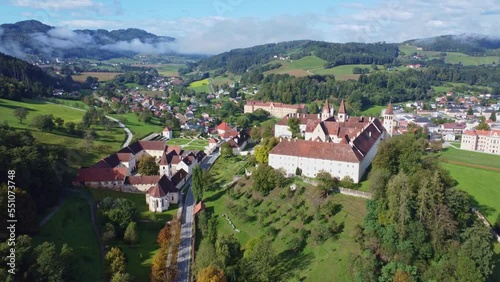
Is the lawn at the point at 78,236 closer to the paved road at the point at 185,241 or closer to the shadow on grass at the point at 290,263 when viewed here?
the paved road at the point at 185,241

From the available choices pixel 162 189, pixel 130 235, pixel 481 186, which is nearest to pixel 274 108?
pixel 481 186

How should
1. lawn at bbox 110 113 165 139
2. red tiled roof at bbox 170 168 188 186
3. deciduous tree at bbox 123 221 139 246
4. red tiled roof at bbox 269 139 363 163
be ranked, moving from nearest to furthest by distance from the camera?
deciduous tree at bbox 123 221 139 246 → red tiled roof at bbox 269 139 363 163 → red tiled roof at bbox 170 168 188 186 → lawn at bbox 110 113 165 139

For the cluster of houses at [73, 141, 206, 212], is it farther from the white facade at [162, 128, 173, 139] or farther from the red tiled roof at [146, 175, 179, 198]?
the white facade at [162, 128, 173, 139]

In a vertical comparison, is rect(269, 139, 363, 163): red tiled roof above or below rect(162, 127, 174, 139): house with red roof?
above

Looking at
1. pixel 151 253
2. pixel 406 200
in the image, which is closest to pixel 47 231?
pixel 151 253

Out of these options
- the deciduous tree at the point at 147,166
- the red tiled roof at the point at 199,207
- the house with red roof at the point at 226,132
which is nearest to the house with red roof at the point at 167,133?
the house with red roof at the point at 226,132

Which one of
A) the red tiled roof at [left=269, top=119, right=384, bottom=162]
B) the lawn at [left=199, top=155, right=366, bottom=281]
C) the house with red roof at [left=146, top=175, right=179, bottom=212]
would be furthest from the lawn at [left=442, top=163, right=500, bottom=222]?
the house with red roof at [left=146, top=175, right=179, bottom=212]
